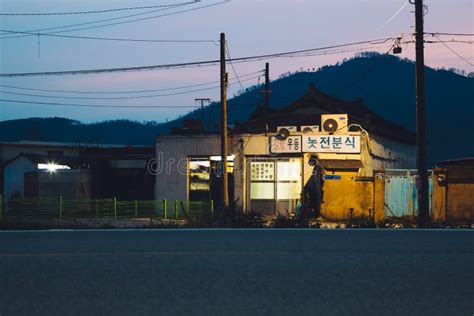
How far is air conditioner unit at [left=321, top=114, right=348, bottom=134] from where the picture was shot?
29.9m

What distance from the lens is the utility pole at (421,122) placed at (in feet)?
73.6

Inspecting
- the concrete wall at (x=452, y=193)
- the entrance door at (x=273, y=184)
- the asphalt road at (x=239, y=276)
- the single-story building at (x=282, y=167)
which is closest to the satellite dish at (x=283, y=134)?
the single-story building at (x=282, y=167)

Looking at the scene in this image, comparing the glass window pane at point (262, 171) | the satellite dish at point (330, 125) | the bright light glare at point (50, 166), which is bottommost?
the glass window pane at point (262, 171)

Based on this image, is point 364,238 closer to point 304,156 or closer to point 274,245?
point 274,245

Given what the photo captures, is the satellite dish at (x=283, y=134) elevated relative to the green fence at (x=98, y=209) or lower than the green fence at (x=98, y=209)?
elevated

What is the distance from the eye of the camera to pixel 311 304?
7945 mm

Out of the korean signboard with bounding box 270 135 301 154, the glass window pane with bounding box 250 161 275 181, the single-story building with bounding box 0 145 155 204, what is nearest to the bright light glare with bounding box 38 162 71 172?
the single-story building with bounding box 0 145 155 204

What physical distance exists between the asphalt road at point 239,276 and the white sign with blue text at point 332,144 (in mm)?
15384

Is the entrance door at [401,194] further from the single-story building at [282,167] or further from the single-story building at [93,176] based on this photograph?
the single-story building at [93,176]

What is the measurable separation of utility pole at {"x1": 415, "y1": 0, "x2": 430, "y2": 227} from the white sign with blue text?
23.5 feet

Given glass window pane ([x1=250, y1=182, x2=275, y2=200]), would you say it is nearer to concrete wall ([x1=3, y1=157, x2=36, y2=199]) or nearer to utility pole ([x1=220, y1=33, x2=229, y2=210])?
utility pole ([x1=220, y1=33, x2=229, y2=210])

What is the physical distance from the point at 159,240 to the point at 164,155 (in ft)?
57.7

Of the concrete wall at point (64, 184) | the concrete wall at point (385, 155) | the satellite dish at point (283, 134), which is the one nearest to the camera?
the satellite dish at point (283, 134)

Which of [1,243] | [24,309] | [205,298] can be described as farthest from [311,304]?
[1,243]
